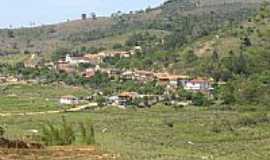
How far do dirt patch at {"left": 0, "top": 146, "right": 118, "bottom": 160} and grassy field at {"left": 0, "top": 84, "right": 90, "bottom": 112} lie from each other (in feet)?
172

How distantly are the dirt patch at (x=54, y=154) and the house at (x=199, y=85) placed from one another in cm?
5665

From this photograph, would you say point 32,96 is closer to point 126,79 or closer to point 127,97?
point 126,79

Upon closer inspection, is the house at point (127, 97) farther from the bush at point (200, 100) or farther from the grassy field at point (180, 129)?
the bush at point (200, 100)

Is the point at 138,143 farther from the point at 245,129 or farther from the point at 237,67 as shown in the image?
the point at 237,67

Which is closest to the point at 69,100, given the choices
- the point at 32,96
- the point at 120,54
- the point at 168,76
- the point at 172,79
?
the point at 32,96

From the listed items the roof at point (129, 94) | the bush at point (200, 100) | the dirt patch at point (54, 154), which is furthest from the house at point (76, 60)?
the dirt patch at point (54, 154)

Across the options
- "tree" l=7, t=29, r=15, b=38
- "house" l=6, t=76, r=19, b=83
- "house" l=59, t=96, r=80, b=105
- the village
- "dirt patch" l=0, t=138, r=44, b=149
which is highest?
"dirt patch" l=0, t=138, r=44, b=149

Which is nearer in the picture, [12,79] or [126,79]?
[126,79]

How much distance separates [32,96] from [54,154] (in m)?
64.8

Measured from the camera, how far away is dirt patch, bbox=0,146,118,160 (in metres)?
18.7

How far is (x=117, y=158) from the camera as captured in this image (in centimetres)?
1936

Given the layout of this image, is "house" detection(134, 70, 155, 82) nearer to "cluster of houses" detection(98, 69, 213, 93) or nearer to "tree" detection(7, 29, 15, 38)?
"cluster of houses" detection(98, 69, 213, 93)

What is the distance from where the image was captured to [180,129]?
180ft

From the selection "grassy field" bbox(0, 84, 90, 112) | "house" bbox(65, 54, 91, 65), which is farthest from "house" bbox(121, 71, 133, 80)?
"house" bbox(65, 54, 91, 65)
